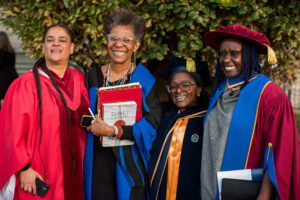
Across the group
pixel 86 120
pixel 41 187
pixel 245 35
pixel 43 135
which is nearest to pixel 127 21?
pixel 86 120

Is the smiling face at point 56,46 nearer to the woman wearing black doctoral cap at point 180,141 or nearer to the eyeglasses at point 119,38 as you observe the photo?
the eyeglasses at point 119,38

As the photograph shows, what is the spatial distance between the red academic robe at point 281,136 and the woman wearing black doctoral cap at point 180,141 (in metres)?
0.65

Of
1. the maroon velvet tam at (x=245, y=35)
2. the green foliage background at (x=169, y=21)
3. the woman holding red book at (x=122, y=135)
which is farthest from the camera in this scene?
the green foliage background at (x=169, y=21)

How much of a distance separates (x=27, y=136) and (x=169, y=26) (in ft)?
5.86

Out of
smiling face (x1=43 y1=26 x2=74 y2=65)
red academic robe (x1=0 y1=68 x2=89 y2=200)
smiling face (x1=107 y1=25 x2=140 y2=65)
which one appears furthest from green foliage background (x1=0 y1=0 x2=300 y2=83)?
red academic robe (x1=0 y1=68 x2=89 y2=200)

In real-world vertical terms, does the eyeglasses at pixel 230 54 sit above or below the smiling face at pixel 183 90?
above

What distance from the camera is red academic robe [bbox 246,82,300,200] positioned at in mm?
1938

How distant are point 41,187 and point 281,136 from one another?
1.78 m

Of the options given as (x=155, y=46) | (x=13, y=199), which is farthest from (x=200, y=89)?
(x=13, y=199)

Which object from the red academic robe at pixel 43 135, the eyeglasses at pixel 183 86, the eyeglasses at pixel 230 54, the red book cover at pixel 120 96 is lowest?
the red academic robe at pixel 43 135

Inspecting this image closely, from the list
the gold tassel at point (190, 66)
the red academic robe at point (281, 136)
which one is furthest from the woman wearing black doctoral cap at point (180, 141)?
the red academic robe at point (281, 136)

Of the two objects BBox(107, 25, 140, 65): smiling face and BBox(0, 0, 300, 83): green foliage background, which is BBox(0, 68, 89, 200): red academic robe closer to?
BBox(107, 25, 140, 65): smiling face

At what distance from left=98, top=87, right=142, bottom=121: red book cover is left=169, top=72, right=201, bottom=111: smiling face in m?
0.35

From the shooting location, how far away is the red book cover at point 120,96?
252cm
